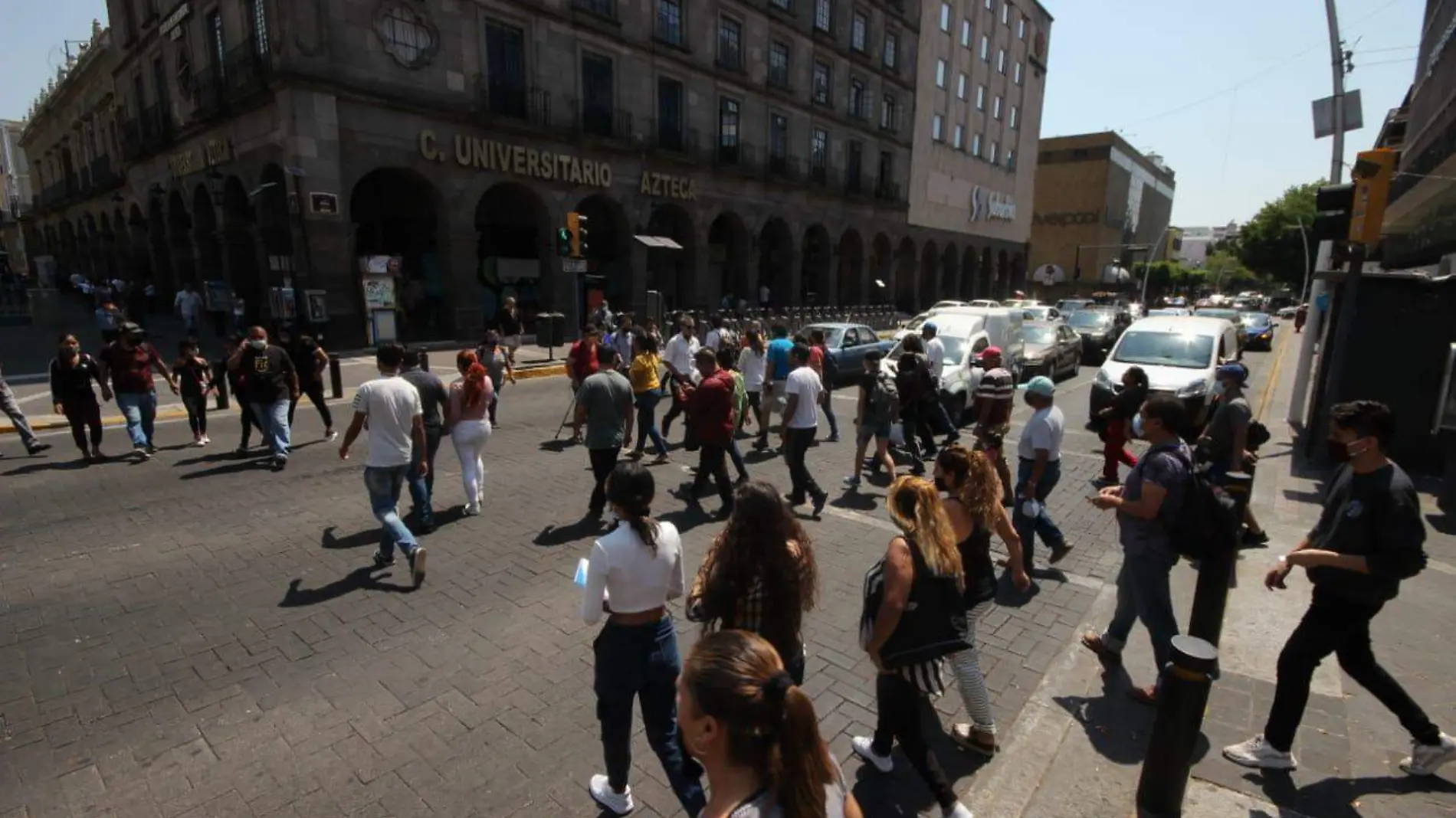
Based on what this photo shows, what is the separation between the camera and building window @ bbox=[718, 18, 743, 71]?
27906 mm

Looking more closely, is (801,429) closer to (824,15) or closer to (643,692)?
(643,692)

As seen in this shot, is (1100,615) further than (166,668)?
Yes

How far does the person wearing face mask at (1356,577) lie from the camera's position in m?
3.04

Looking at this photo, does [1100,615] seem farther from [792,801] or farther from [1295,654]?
[792,801]

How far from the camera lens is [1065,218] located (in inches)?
2773

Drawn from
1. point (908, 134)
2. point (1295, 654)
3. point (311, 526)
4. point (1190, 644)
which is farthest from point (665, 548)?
point (908, 134)

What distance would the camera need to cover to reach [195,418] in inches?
371

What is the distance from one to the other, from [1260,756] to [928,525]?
2.16 meters

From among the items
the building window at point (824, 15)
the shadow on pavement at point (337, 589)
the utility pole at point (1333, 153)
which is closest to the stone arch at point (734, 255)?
the building window at point (824, 15)

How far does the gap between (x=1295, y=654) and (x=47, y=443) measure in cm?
1386

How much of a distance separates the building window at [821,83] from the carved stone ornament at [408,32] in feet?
65.3

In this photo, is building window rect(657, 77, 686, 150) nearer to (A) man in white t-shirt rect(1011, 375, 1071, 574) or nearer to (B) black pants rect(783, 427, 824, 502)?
(B) black pants rect(783, 427, 824, 502)

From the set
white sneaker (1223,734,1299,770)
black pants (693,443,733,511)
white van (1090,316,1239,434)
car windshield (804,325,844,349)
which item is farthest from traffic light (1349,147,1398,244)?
car windshield (804,325,844,349)

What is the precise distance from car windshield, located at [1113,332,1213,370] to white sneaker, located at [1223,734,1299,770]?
31.5 feet
